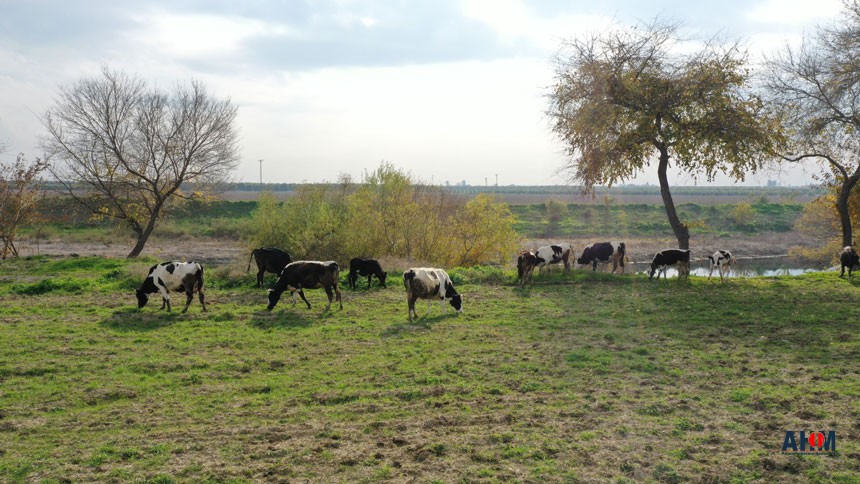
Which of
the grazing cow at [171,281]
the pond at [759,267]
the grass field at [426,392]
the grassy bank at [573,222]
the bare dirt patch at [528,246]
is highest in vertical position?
the grassy bank at [573,222]

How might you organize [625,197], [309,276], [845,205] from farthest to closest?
[625,197] < [845,205] < [309,276]

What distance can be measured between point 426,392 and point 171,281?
9.60m

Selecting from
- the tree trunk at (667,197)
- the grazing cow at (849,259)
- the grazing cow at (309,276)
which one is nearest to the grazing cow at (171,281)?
the grazing cow at (309,276)

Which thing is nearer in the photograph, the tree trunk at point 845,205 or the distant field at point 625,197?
the tree trunk at point 845,205

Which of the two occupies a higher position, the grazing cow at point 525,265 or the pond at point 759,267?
the grazing cow at point 525,265

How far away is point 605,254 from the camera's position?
81.2ft

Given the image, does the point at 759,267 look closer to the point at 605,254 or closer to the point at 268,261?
the point at 605,254

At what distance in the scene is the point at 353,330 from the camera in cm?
1380

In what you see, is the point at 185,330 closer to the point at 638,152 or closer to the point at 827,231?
the point at 638,152

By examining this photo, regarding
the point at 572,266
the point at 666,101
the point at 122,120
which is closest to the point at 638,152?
the point at 666,101

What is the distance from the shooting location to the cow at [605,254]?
80.9 feet

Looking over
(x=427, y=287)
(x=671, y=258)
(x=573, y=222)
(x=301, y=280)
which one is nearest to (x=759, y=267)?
(x=671, y=258)

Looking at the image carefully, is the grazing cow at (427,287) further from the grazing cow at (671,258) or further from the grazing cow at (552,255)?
the grazing cow at (671,258)

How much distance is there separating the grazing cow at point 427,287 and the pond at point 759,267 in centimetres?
2251
